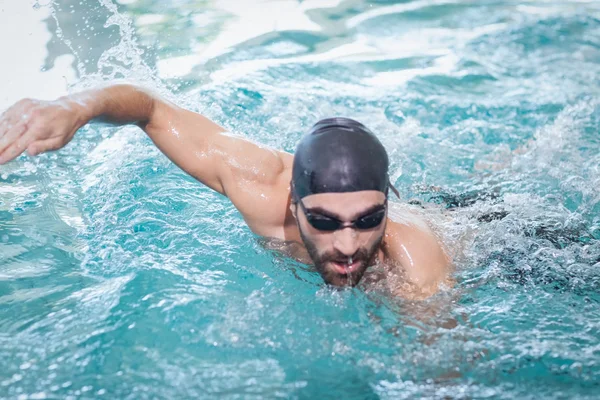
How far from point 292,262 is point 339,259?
69 centimetres

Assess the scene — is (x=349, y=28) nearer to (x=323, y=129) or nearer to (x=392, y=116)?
(x=392, y=116)

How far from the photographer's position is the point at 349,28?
8.66m

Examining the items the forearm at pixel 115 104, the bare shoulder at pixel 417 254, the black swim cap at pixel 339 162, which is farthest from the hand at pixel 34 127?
the bare shoulder at pixel 417 254

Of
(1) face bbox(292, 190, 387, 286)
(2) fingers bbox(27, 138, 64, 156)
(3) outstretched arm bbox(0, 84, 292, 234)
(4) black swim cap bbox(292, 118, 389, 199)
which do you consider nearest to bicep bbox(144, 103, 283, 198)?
(3) outstretched arm bbox(0, 84, 292, 234)

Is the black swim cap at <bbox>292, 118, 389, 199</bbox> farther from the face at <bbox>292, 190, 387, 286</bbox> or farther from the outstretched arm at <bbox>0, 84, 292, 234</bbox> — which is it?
the outstretched arm at <bbox>0, 84, 292, 234</bbox>

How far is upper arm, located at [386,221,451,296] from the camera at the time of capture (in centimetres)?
319

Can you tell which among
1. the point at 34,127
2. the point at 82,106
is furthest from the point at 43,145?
the point at 82,106

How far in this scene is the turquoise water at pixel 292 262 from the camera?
9.19 ft

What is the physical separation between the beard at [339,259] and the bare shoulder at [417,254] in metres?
0.28

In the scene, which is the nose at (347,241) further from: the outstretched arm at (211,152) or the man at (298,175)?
the outstretched arm at (211,152)

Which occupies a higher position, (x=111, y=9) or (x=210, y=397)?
(x=111, y=9)

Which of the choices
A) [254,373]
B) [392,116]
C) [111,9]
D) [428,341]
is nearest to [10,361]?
[254,373]

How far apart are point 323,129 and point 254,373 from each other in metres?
1.26

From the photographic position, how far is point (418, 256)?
3.24 meters
